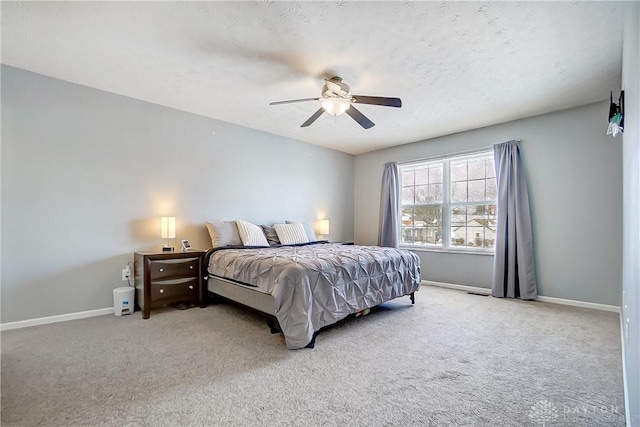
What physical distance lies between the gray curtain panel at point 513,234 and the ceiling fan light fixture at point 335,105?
2.80m

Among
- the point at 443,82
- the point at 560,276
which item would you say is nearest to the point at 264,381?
the point at 443,82

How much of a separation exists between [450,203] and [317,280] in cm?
348

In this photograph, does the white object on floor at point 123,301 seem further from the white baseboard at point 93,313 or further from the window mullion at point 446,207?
the window mullion at point 446,207

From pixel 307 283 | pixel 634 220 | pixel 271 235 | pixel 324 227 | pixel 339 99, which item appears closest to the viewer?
pixel 634 220

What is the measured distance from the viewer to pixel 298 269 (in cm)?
256

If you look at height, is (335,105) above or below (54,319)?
above

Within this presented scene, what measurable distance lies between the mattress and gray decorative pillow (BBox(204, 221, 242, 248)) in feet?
0.91

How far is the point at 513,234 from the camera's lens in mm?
4246

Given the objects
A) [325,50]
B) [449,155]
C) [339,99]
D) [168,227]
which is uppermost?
[325,50]

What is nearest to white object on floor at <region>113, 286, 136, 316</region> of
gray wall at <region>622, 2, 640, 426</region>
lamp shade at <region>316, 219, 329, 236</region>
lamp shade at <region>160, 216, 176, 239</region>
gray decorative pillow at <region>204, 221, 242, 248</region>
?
lamp shade at <region>160, 216, 176, 239</region>

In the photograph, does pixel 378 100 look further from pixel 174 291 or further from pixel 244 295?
pixel 174 291

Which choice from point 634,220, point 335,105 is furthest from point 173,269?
point 634,220

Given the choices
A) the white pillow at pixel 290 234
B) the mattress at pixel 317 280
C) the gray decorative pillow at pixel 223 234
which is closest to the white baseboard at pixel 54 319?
the mattress at pixel 317 280

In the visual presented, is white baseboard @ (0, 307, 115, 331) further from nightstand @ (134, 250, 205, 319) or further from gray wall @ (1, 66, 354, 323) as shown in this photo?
nightstand @ (134, 250, 205, 319)
